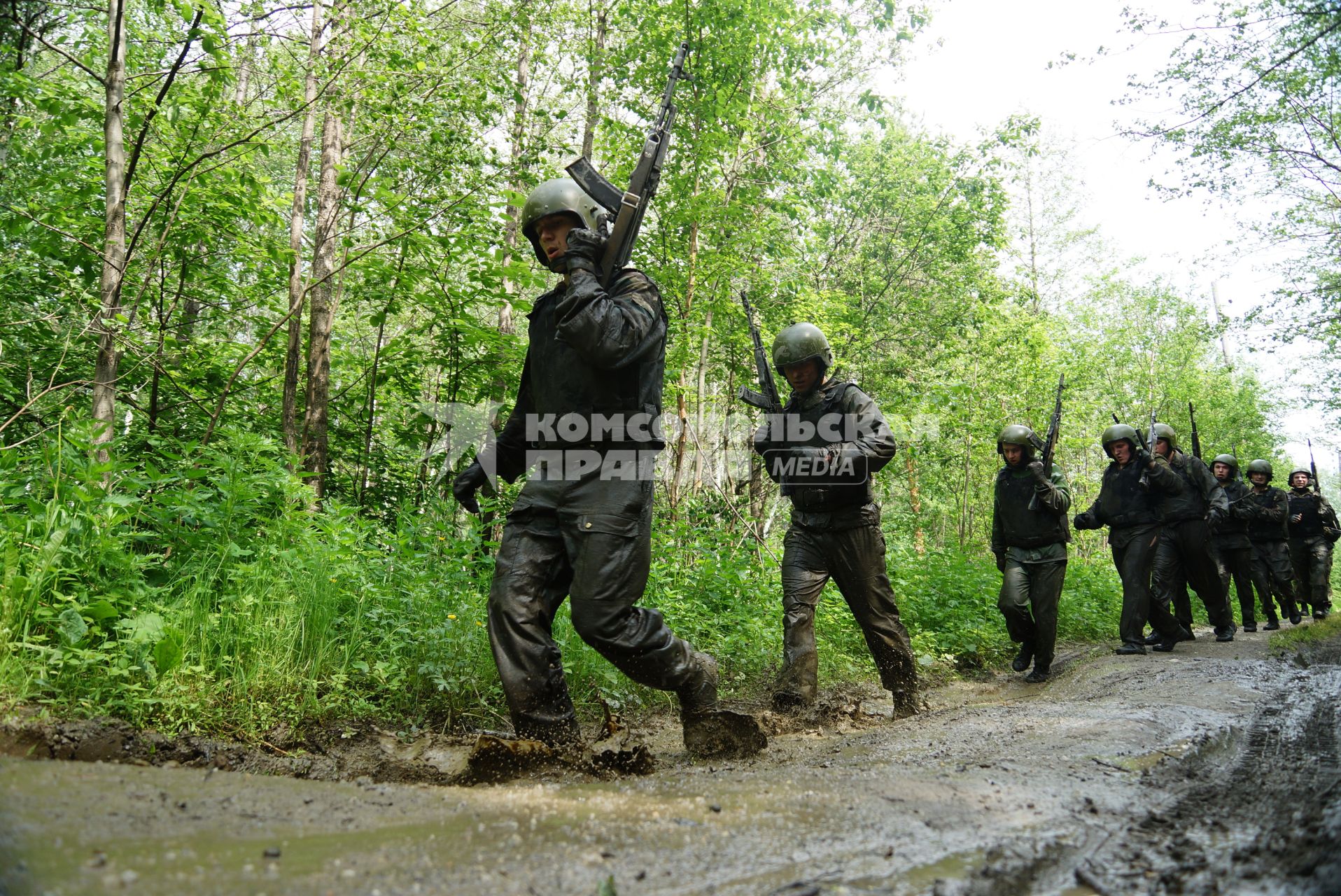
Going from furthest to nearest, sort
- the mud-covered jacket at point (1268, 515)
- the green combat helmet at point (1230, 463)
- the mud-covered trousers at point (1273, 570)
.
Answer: the mud-covered trousers at point (1273, 570)
the mud-covered jacket at point (1268, 515)
the green combat helmet at point (1230, 463)

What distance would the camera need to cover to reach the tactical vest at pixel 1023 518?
24.4 ft

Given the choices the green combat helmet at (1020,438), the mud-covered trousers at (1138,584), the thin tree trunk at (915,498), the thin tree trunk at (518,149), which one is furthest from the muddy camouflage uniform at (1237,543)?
the thin tree trunk at (518,149)

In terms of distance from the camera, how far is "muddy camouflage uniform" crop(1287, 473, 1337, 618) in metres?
13.2

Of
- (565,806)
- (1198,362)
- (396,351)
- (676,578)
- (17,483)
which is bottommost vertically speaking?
(565,806)

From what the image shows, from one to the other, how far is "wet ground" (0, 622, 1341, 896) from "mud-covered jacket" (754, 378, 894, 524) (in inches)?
71.2

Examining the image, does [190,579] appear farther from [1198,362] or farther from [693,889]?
[1198,362]

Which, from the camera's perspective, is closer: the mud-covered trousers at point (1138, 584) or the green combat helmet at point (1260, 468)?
the mud-covered trousers at point (1138, 584)

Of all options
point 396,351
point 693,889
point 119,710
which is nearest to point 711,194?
point 396,351

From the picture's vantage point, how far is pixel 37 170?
270 inches

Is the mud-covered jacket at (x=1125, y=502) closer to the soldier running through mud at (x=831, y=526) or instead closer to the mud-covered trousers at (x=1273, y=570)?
the soldier running through mud at (x=831, y=526)

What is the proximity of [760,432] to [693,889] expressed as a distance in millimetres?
4088

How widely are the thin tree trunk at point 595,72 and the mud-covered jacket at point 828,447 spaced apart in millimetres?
5879

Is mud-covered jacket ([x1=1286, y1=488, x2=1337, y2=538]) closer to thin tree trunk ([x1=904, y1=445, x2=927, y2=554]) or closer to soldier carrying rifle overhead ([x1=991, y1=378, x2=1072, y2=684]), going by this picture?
thin tree trunk ([x1=904, y1=445, x2=927, y2=554])

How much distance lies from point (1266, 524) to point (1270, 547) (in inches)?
16.3
